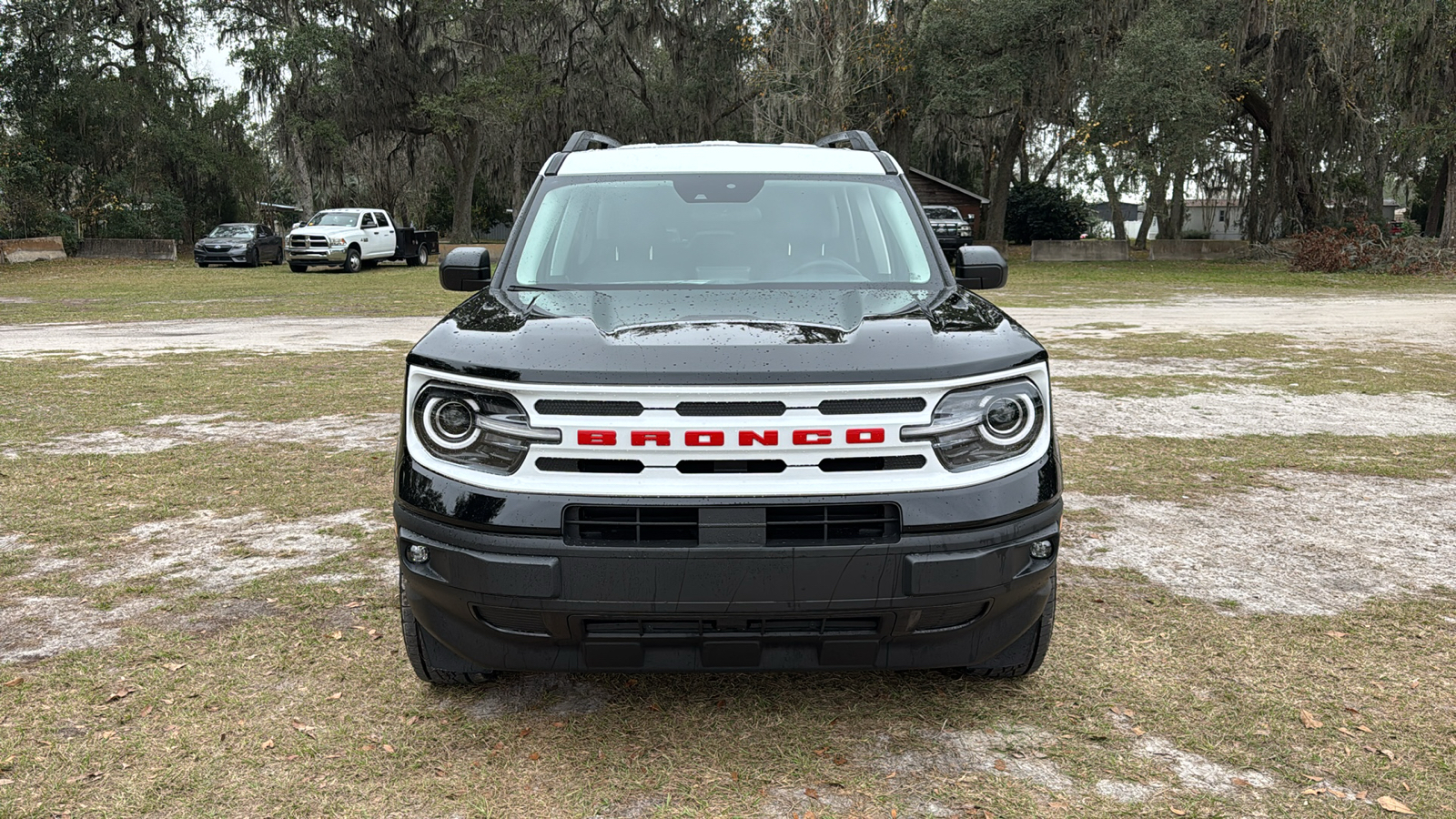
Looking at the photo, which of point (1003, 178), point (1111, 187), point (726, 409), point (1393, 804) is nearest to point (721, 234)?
point (726, 409)

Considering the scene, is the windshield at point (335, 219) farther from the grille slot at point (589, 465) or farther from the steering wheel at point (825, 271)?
the grille slot at point (589, 465)

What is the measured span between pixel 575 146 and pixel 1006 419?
8.90 feet

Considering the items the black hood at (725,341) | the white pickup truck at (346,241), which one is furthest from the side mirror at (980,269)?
the white pickup truck at (346,241)

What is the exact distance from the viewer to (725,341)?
9.57 ft

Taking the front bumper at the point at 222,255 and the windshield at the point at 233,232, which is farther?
the windshield at the point at 233,232

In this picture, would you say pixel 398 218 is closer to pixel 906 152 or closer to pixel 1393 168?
pixel 906 152

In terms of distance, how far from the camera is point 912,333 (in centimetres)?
303

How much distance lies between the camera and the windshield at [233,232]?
1359 inches

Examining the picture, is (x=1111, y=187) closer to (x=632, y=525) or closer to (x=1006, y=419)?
(x=1006, y=419)

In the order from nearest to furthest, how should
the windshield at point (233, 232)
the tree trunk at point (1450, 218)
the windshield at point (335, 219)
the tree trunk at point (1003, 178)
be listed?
the tree trunk at point (1450, 218), the windshield at point (335, 219), the windshield at point (233, 232), the tree trunk at point (1003, 178)

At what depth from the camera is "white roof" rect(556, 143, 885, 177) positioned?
4.47 meters

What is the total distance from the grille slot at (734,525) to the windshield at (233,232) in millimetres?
35316

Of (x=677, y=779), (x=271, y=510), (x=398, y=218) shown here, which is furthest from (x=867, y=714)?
(x=398, y=218)

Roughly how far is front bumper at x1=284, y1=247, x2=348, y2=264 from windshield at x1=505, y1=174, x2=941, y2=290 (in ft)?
93.3
